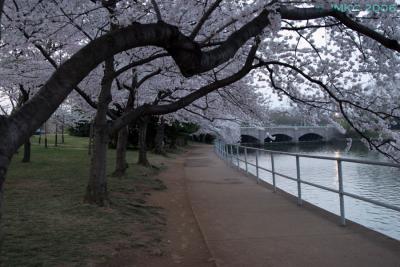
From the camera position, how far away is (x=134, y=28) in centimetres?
460

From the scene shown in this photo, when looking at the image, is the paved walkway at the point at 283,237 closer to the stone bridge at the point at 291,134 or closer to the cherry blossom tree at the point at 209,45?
the cherry blossom tree at the point at 209,45

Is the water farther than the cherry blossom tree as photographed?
Yes

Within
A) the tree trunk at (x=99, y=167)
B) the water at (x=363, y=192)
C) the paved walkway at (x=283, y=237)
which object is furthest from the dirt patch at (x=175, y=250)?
the water at (x=363, y=192)

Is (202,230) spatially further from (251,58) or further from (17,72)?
(17,72)

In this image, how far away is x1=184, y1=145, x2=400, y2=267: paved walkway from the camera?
5.34 metres

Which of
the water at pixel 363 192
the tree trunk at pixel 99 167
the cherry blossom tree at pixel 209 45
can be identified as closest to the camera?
the cherry blossom tree at pixel 209 45

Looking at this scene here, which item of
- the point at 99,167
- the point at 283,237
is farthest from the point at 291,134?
the point at 283,237

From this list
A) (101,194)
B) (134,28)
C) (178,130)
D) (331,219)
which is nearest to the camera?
(134,28)

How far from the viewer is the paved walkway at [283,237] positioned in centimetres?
534

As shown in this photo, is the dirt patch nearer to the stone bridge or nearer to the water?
the water

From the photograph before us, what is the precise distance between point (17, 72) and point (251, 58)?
9.53 meters

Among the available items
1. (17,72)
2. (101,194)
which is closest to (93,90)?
(17,72)

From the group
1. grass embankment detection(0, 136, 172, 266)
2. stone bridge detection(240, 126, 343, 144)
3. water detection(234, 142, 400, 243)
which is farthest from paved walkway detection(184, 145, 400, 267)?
stone bridge detection(240, 126, 343, 144)

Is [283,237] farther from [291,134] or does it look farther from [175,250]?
[291,134]
